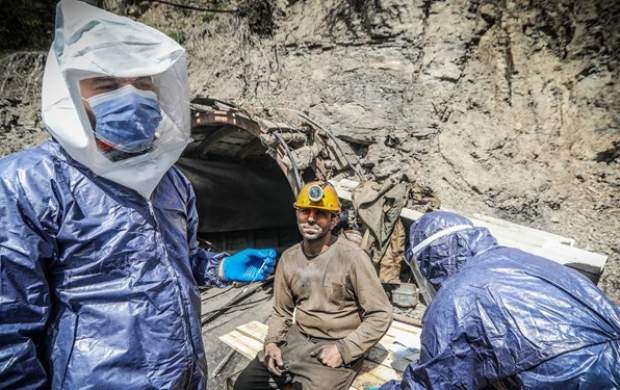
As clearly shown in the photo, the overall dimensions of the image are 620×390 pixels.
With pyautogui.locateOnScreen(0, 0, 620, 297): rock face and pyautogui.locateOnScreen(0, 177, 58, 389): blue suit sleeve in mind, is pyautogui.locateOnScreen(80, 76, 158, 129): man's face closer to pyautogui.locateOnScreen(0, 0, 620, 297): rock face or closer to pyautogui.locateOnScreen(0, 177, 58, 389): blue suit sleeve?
pyautogui.locateOnScreen(0, 177, 58, 389): blue suit sleeve

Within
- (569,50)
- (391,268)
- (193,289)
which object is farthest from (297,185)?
(569,50)

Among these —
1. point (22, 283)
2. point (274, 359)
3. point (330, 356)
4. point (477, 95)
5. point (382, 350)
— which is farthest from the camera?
point (477, 95)

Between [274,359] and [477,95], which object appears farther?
[477,95]

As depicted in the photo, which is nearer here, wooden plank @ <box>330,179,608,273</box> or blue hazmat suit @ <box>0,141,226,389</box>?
blue hazmat suit @ <box>0,141,226,389</box>

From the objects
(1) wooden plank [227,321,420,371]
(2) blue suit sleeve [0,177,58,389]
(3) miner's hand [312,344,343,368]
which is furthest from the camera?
(1) wooden plank [227,321,420,371]

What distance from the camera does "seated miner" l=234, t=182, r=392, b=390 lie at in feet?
9.15

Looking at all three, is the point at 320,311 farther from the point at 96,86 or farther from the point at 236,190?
the point at 236,190

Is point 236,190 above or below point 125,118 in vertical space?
below

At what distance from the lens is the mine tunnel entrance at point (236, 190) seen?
23.0 feet

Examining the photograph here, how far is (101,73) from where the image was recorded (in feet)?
4.87

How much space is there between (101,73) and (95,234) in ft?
2.27

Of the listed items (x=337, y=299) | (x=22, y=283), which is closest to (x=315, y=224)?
(x=337, y=299)

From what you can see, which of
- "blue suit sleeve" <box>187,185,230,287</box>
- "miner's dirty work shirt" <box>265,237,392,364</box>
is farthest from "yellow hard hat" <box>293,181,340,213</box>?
"blue suit sleeve" <box>187,185,230,287</box>

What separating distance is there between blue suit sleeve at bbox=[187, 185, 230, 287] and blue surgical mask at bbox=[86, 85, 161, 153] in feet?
1.87
